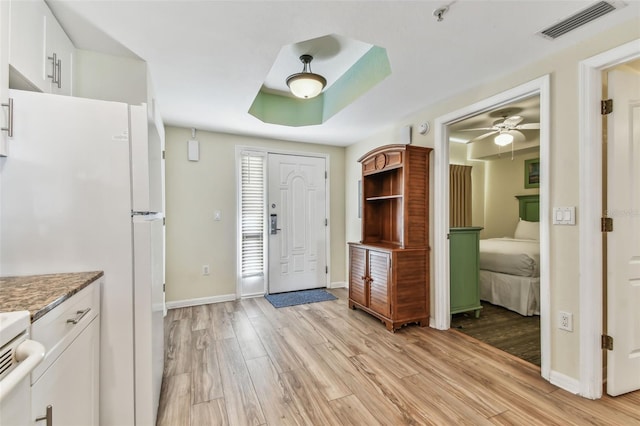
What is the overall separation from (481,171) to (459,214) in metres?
1.44

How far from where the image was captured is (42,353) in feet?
2.47

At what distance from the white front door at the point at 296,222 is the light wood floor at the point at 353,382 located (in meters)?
1.26

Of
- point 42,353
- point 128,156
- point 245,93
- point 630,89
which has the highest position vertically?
point 245,93

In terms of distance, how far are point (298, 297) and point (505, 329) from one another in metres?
2.42

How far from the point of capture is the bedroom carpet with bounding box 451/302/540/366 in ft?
7.97

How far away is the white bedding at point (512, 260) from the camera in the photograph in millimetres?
3199

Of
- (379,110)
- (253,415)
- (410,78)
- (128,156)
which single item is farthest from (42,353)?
(379,110)

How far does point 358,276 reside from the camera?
3.32 metres

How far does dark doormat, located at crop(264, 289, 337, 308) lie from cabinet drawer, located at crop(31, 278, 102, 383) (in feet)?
8.03

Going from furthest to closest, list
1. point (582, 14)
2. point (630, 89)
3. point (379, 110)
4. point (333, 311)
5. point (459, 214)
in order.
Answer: point (459, 214), point (333, 311), point (379, 110), point (630, 89), point (582, 14)

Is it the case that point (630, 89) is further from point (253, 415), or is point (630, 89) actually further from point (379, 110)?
point (253, 415)

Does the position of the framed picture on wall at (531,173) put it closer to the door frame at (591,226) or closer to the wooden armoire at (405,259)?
the wooden armoire at (405,259)

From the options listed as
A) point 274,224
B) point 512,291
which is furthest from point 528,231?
point 274,224

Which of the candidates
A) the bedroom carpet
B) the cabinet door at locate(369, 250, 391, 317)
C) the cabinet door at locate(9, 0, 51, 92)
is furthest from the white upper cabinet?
the bedroom carpet
